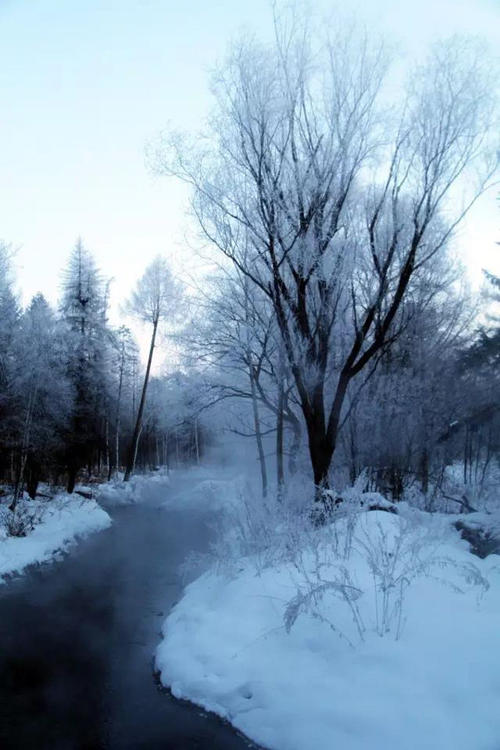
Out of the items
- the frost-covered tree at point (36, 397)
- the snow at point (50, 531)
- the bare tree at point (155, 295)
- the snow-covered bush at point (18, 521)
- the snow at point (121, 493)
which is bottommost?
the snow at point (121, 493)

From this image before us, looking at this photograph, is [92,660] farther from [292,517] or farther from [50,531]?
[50,531]

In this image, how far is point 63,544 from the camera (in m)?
13.7

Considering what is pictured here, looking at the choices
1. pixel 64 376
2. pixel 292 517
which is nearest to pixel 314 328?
pixel 292 517

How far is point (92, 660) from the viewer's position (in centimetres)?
673

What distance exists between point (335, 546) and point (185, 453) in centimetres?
5287

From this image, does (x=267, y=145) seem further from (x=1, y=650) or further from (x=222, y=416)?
(x=222, y=416)

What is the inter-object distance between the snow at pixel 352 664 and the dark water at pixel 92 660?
14.3 inches

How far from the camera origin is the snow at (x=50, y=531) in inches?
456

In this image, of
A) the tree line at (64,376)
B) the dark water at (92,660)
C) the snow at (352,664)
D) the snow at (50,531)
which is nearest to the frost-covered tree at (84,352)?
the tree line at (64,376)

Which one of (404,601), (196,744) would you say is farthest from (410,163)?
(196,744)

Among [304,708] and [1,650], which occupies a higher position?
[304,708]

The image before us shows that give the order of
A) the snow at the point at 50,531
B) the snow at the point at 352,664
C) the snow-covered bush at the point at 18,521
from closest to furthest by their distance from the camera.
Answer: the snow at the point at 352,664, the snow at the point at 50,531, the snow-covered bush at the point at 18,521

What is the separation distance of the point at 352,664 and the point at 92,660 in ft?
12.1

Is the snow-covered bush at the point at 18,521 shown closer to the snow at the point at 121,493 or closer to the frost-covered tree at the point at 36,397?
the frost-covered tree at the point at 36,397
